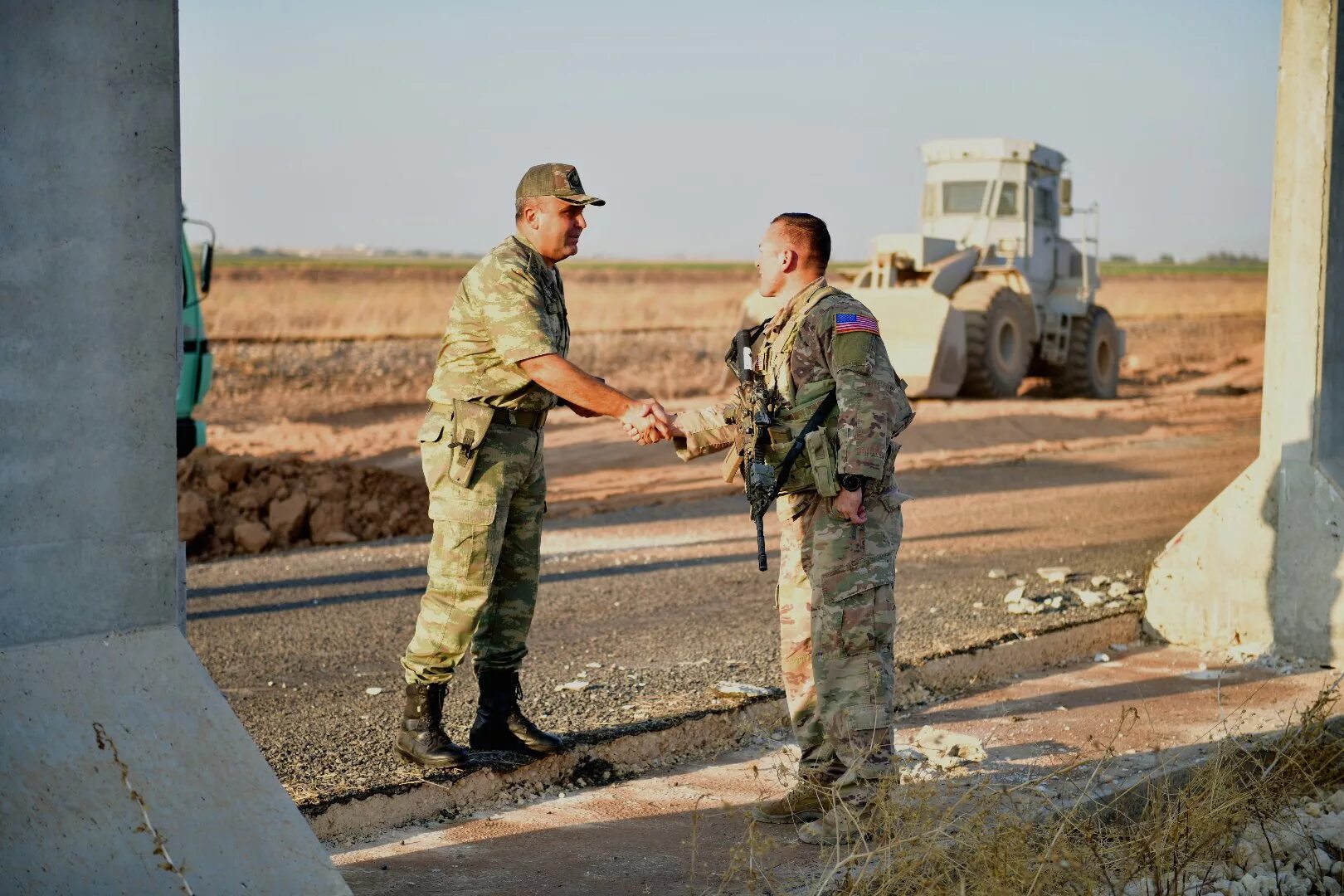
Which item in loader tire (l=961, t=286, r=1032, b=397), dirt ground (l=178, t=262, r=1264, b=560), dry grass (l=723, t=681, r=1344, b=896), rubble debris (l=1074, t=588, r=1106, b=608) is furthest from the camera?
loader tire (l=961, t=286, r=1032, b=397)

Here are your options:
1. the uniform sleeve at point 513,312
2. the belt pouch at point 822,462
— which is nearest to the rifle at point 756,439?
the belt pouch at point 822,462

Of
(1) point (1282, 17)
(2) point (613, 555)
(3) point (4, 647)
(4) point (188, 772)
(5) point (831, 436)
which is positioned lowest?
(2) point (613, 555)

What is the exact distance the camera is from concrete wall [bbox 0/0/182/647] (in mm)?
2830

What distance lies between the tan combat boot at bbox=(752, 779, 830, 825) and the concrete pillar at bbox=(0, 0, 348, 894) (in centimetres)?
161

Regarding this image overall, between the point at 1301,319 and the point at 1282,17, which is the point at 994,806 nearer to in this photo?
the point at 1301,319

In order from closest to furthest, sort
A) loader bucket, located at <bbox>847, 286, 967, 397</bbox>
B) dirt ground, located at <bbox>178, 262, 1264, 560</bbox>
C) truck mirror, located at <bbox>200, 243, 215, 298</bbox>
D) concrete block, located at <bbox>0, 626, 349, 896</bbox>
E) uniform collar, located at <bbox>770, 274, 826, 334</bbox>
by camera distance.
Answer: concrete block, located at <bbox>0, 626, 349, 896</bbox> → uniform collar, located at <bbox>770, 274, 826, 334</bbox> → truck mirror, located at <bbox>200, 243, 215, 298</bbox> → dirt ground, located at <bbox>178, 262, 1264, 560</bbox> → loader bucket, located at <bbox>847, 286, 967, 397</bbox>

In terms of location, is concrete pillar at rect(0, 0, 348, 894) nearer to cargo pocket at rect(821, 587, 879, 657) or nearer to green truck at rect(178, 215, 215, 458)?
cargo pocket at rect(821, 587, 879, 657)

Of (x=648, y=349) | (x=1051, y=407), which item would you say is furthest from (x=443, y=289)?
(x=1051, y=407)

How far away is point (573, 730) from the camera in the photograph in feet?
17.2

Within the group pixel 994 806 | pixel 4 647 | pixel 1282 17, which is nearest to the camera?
pixel 4 647

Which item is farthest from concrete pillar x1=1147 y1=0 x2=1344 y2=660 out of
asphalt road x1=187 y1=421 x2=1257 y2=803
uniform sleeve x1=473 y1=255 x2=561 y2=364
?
uniform sleeve x1=473 y1=255 x2=561 y2=364

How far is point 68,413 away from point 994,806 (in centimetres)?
268

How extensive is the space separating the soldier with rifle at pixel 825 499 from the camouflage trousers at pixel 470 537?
0.72 metres

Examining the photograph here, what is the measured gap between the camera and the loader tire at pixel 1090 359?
73.7 ft
